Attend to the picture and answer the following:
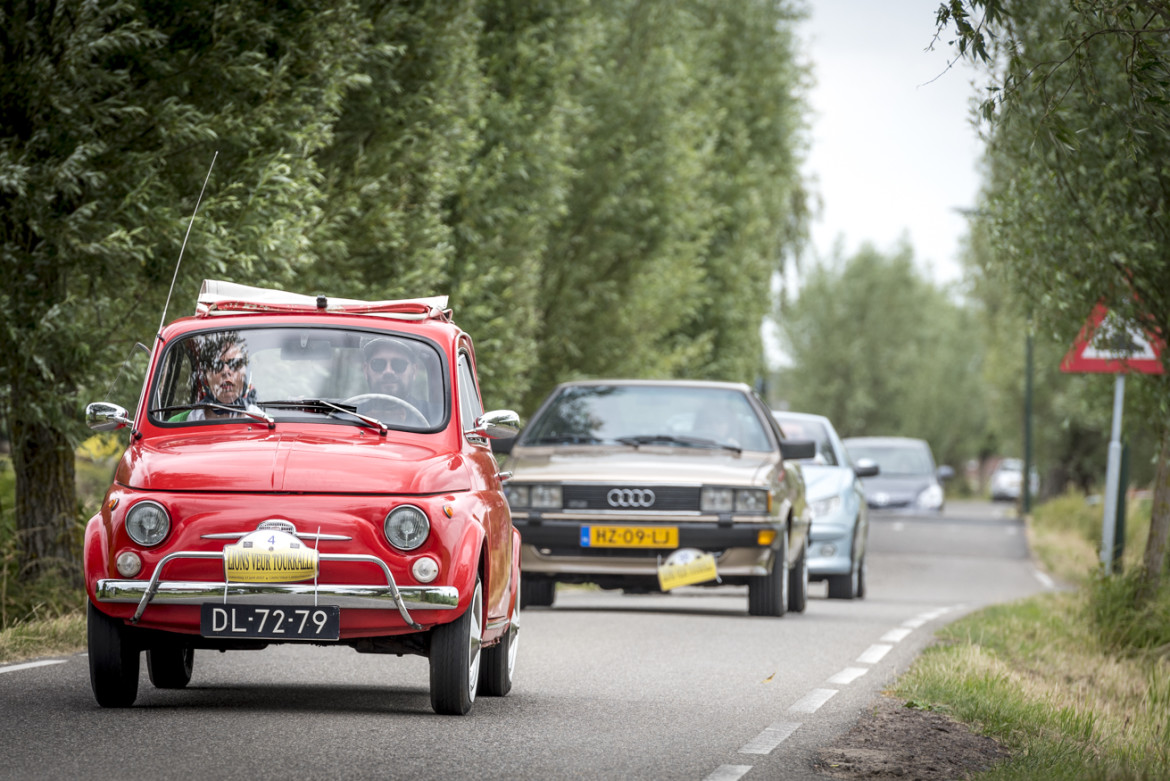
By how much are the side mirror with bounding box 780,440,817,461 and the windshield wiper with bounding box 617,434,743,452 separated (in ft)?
1.17

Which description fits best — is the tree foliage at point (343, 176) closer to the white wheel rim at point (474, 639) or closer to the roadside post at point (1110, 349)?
the white wheel rim at point (474, 639)

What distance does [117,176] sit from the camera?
1225cm

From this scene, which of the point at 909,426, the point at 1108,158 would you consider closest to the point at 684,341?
the point at 1108,158

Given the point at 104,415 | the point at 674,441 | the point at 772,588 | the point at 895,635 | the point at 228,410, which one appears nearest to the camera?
the point at 228,410

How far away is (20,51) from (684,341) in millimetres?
23288

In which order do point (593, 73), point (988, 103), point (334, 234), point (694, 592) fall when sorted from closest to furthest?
point (988, 103) → point (334, 234) → point (694, 592) → point (593, 73)

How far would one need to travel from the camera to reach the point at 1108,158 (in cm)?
1378

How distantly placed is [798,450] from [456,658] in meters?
7.23

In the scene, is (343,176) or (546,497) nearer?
(546,497)

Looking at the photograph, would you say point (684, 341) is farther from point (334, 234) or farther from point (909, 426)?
point (909, 426)

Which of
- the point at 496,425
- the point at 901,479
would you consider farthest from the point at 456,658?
the point at 901,479

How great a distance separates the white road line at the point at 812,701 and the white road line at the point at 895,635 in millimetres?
3329

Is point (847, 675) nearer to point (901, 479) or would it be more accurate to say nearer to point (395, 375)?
point (395, 375)

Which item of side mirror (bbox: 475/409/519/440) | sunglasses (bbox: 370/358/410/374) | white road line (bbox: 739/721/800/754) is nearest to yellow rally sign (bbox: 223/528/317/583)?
sunglasses (bbox: 370/358/410/374)
